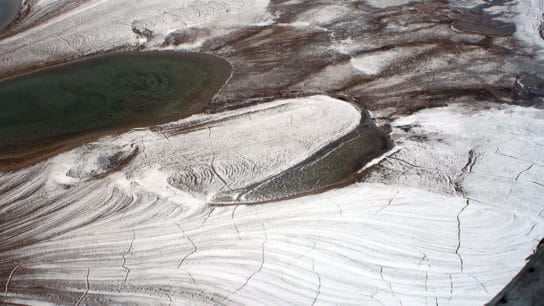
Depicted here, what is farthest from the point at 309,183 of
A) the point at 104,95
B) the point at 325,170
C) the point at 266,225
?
the point at 104,95

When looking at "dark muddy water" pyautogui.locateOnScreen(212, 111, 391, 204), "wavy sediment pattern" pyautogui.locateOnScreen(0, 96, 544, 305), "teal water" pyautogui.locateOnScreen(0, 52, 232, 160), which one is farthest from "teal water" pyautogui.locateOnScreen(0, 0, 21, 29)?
"dark muddy water" pyautogui.locateOnScreen(212, 111, 391, 204)

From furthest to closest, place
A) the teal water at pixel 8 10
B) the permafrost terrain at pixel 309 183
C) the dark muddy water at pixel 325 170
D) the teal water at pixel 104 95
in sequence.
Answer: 1. the teal water at pixel 8 10
2. the teal water at pixel 104 95
3. the dark muddy water at pixel 325 170
4. the permafrost terrain at pixel 309 183

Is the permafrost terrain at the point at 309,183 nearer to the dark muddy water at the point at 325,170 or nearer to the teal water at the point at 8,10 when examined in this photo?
the dark muddy water at the point at 325,170

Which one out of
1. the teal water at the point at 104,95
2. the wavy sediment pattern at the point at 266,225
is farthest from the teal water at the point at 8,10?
the wavy sediment pattern at the point at 266,225

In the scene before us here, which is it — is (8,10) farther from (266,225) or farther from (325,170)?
(266,225)

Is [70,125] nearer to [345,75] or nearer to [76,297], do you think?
[76,297]
